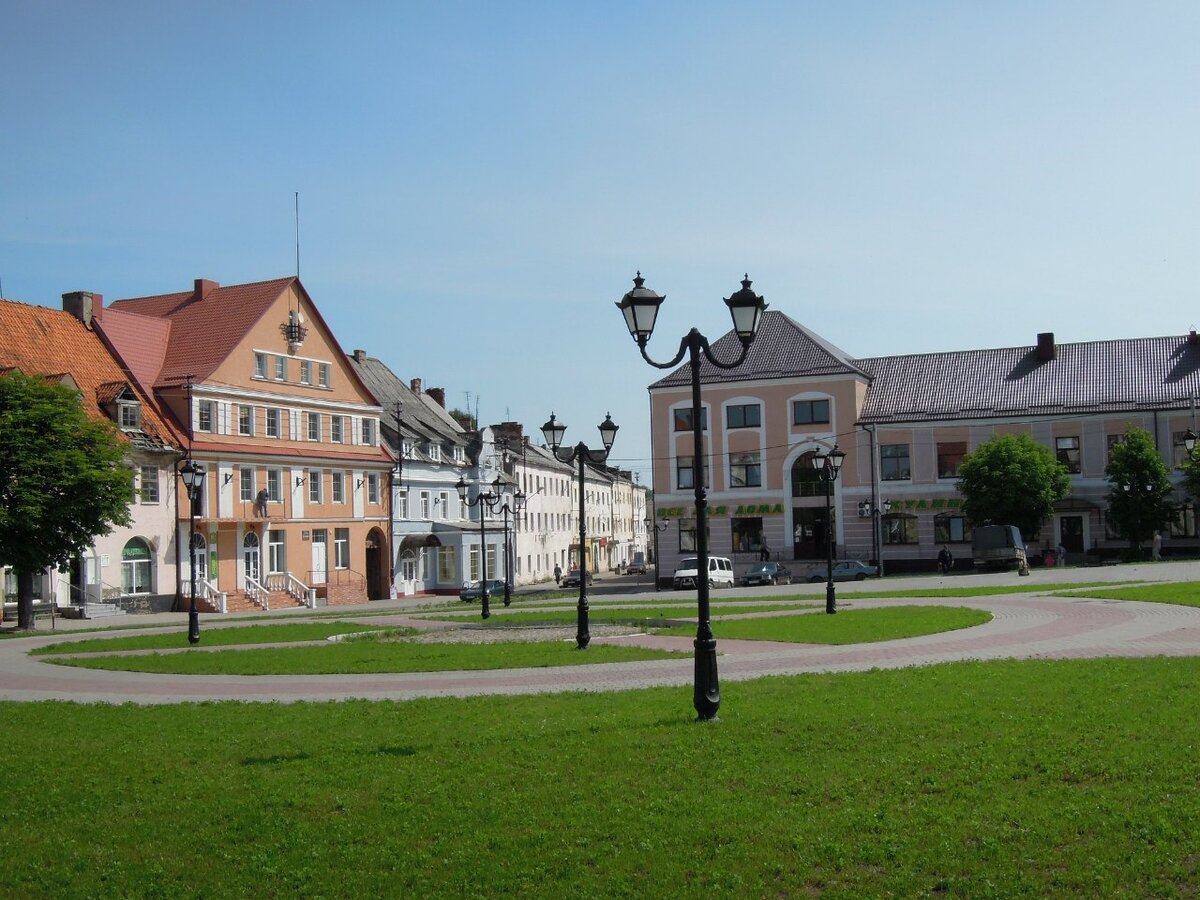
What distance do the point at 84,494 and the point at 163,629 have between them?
4.96m

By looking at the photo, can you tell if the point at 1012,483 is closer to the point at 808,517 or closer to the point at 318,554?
the point at 808,517

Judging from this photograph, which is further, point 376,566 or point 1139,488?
point 376,566

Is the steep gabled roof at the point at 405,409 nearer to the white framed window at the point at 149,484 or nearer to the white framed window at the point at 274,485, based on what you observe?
the white framed window at the point at 274,485

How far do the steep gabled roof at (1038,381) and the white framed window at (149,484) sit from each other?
38534 millimetres

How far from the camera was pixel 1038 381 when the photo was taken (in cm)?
6788

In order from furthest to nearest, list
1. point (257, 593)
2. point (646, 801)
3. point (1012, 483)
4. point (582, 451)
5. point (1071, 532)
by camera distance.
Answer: point (1071, 532), point (1012, 483), point (257, 593), point (582, 451), point (646, 801)

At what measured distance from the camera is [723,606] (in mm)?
35344

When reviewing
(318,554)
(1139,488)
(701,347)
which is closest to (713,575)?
(318,554)

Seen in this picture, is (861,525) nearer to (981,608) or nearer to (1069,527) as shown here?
(1069,527)

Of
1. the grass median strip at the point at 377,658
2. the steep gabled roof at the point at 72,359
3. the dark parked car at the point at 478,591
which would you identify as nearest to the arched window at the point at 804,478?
the dark parked car at the point at 478,591

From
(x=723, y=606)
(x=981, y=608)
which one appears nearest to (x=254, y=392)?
(x=723, y=606)

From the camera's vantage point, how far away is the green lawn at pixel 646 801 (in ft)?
25.9

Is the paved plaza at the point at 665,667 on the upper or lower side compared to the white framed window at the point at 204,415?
lower

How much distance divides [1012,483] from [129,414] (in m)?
41.7
